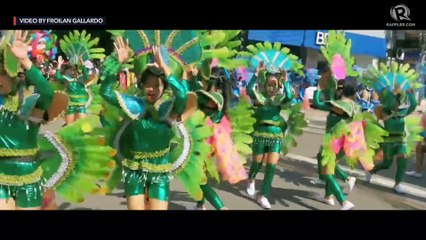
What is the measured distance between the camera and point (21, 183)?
2938 millimetres

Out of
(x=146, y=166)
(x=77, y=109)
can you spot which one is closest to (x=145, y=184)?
(x=146, y=166)

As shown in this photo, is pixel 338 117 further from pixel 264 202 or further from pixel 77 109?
pixel 77 109

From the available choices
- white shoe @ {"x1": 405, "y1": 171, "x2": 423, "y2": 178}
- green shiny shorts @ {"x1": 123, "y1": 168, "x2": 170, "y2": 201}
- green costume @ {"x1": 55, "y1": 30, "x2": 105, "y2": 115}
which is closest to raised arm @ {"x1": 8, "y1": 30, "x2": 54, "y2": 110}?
green shiny shorts @ {"x1": 123, "y1": 168, "x2": 170, "y2": 201}

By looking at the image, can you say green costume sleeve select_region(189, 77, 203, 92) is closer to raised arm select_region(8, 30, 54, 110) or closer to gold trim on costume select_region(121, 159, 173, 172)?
gold trim on costume select_region(121, 159, 173, 172)

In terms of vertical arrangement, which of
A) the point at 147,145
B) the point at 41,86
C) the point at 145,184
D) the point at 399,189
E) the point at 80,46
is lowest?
the point at 399,189

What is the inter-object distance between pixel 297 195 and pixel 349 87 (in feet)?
5.30

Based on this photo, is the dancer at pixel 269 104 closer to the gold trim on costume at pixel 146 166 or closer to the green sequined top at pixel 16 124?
the gold trim on costume at pixel 146 166

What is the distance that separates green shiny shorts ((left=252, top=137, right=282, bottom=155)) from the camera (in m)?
5.11

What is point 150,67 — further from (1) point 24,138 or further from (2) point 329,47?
(2) point 329,47

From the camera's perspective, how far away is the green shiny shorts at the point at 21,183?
2.92 metres

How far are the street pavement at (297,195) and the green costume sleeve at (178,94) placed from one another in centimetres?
172

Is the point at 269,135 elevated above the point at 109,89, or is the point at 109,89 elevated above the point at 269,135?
the point at 109,89

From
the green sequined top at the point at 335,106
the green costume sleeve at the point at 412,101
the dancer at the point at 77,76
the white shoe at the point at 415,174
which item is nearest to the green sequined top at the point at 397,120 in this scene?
the green costume sleeve at the point at 412,101
